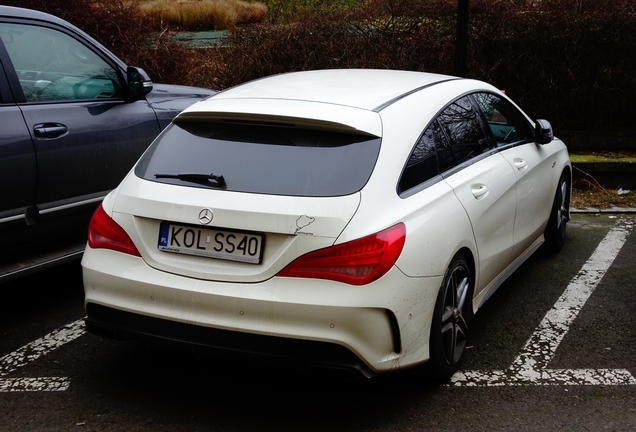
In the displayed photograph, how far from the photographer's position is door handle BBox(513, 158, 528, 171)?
16.2 feet

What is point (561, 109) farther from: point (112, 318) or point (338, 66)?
point (112, 318)

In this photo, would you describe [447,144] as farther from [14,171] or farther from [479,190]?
[14,171]

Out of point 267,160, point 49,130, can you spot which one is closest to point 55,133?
point 49,130

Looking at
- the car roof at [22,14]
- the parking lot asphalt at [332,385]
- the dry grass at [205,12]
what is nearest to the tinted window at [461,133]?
the parking lot asphalt at [332,385]

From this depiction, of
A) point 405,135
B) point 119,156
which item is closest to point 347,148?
point 405,135

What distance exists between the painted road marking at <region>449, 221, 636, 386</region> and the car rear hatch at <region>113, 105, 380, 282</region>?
127cm

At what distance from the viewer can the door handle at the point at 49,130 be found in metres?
4.66

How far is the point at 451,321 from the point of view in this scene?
3.87 metres

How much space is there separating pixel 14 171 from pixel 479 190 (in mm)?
2690

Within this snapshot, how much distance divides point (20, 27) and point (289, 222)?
9.02ft

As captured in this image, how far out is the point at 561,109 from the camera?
30.6 feet

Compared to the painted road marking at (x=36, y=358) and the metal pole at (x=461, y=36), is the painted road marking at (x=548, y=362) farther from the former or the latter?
the metal pole at (x=461, y=36)

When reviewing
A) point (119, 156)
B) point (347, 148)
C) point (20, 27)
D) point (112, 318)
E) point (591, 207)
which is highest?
point (20, 27)

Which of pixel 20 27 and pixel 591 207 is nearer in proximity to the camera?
pixel 20 27
